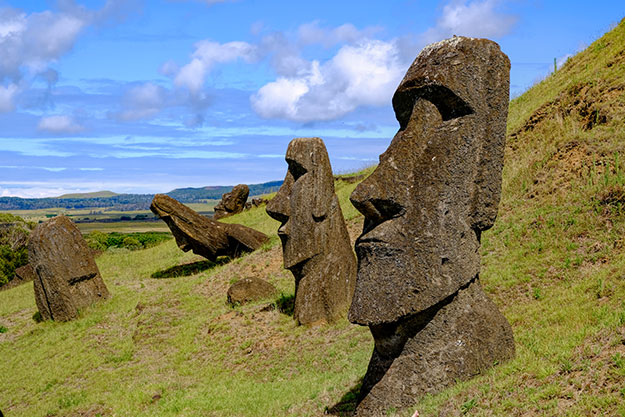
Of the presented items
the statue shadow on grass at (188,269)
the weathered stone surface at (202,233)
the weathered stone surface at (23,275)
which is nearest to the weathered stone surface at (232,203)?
the weathered stone surface at (23,275)

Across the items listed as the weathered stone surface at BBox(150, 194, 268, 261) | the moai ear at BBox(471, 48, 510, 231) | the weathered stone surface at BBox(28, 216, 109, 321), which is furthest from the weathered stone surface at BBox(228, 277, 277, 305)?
the moai ear at BBox(471, 48, 510, 231)

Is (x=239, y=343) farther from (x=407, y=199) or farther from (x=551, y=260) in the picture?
(x=407, y=199)

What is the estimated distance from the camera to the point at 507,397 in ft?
19.6

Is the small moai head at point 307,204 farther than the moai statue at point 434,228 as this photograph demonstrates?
Yes

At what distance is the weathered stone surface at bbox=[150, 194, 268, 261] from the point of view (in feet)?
70.9

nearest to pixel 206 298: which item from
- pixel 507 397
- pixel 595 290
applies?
pixel 595 290

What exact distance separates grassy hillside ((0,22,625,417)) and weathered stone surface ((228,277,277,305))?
408 millimetres

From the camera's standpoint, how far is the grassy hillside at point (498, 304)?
6.36 metres

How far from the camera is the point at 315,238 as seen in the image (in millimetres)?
13234

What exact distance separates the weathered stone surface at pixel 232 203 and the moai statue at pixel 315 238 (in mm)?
23550

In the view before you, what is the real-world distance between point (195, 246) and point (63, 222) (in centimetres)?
478

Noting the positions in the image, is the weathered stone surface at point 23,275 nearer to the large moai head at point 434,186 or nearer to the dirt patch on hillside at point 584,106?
the dirt patch on hillside at point 584,106

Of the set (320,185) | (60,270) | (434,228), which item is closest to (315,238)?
(320,185)

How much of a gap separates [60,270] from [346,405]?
13012mm
